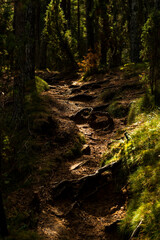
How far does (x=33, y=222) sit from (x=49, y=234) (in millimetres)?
329

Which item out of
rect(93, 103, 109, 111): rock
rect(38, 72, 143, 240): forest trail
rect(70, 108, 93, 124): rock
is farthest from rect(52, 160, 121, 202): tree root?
rect(93, 103, 109, 111): rock

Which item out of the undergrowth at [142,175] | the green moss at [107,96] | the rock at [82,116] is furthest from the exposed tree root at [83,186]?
the green moss at [107,96]

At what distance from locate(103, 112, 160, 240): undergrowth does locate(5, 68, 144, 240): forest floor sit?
0.83ft

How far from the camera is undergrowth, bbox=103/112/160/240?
8.86 feet

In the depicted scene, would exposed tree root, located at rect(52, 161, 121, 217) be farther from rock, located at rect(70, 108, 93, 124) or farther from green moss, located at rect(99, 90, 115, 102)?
green moss, located at rect(99, 90, 115, 102)

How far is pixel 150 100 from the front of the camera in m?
6.16

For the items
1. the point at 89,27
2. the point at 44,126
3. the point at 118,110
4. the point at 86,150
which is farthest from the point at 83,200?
the point at 89,27

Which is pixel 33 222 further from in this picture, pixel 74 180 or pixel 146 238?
pixel 146 238

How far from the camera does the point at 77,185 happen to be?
424 centimetres

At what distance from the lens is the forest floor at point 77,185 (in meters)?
3.35

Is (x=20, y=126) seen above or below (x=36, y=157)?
above

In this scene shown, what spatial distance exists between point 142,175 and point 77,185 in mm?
1350

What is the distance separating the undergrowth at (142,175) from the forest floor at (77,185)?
25 centimetres

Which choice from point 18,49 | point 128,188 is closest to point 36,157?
point 128,188
